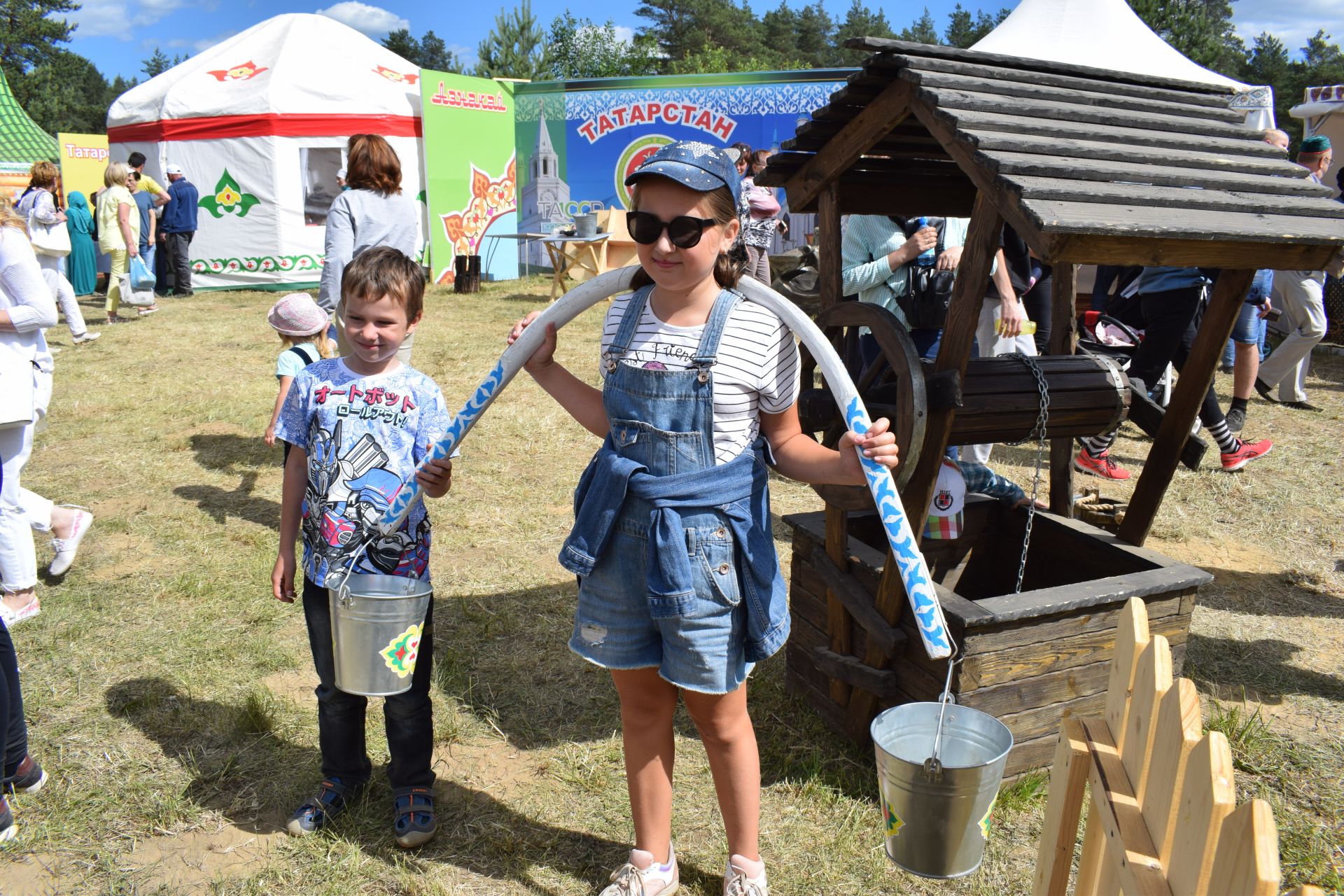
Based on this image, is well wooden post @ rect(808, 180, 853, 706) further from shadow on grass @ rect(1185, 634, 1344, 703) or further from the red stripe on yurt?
the red stripe on yurt

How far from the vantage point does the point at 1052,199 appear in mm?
2172

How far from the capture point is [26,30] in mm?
58969

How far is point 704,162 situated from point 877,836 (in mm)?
1936

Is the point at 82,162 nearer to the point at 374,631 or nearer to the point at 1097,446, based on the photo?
the point at 1097,446

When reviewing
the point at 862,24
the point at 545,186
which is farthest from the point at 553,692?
the point at 862,24

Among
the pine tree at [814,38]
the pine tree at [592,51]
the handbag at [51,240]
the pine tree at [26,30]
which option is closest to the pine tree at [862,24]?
the pine tree at [814,38]

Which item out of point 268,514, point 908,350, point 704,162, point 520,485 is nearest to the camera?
point 704,162

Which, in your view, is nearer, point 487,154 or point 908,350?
point 908,350

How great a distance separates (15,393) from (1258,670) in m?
5.03

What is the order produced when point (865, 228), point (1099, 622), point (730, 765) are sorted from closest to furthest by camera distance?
point (730, 765)
point (1099, 622)
point (865, 228)

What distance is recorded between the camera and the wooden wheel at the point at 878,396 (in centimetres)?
254

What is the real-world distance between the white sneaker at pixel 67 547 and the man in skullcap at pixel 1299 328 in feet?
26.3

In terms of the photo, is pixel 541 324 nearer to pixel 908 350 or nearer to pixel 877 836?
pixel 908 350

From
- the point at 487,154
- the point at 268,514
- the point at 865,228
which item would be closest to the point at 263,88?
the point at 487,154
